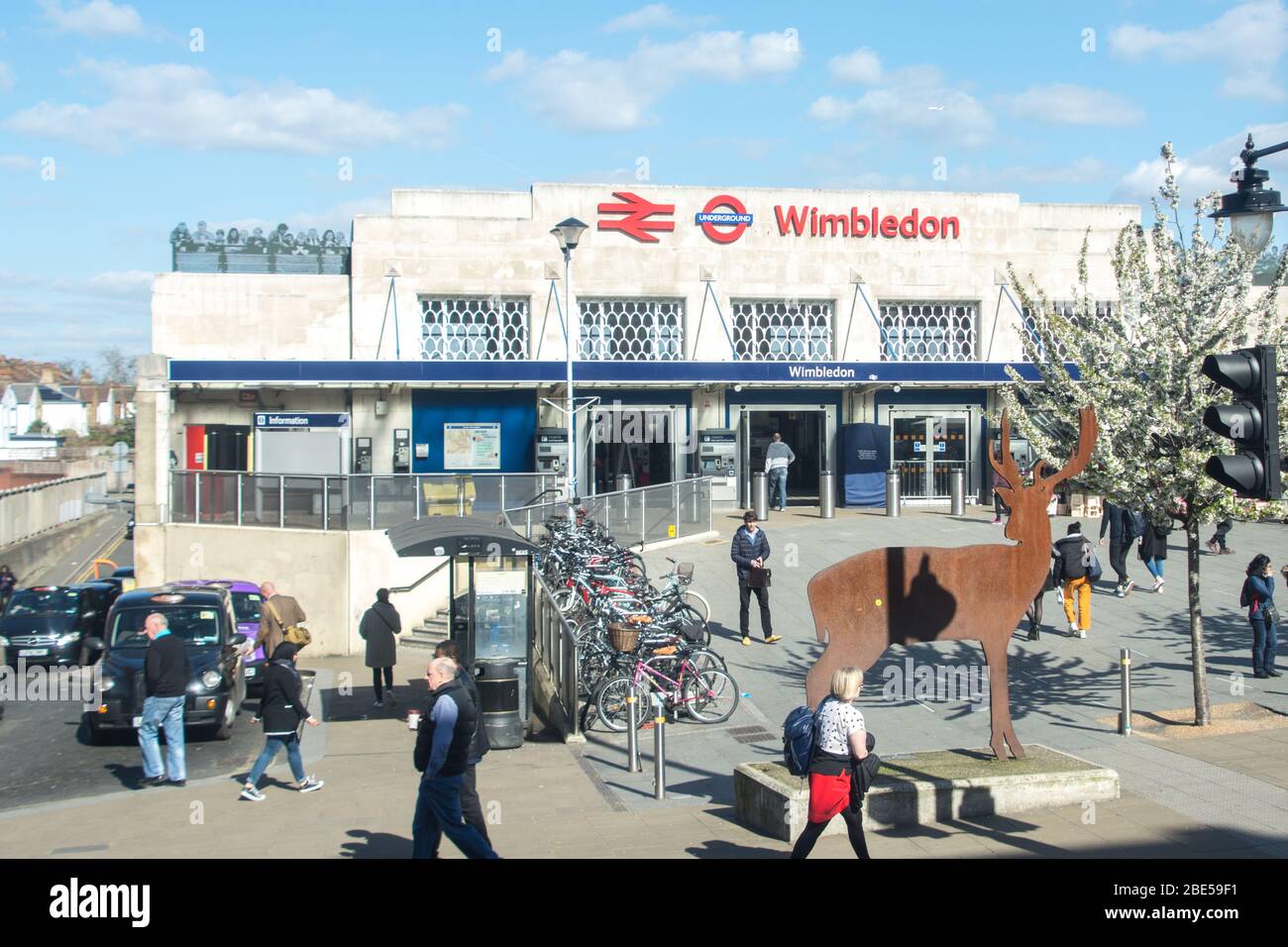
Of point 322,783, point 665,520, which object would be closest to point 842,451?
point 665,520

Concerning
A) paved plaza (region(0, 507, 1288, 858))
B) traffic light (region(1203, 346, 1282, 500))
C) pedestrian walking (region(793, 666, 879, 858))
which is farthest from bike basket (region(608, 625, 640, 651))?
traffic light (region(1203, 346, 1282, 500))

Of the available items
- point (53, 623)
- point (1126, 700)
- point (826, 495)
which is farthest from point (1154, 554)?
point (53, 623)

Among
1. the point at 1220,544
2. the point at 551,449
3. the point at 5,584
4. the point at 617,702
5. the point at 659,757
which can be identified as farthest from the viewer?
the point at 5,584

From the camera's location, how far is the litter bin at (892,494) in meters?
26.8

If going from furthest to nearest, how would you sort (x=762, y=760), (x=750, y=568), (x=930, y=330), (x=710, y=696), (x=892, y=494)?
(x=930, y=330), (x=892, y=494), (x=750, y=568), (x=710, y=696), (x=762, y=760)

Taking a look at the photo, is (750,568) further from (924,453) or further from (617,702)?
(924,453)

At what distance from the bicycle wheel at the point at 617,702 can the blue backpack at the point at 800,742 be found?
5.34 m

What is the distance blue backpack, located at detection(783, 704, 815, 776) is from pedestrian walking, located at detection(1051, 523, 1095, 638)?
9508 mm

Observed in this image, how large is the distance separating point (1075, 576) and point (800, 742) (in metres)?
9.95

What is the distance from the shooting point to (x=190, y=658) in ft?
48.9

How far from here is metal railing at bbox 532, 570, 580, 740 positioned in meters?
13.4

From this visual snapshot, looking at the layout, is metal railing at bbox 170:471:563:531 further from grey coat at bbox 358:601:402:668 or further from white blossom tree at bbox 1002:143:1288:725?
white blossom tree at bbox 1002:143:1288:725
